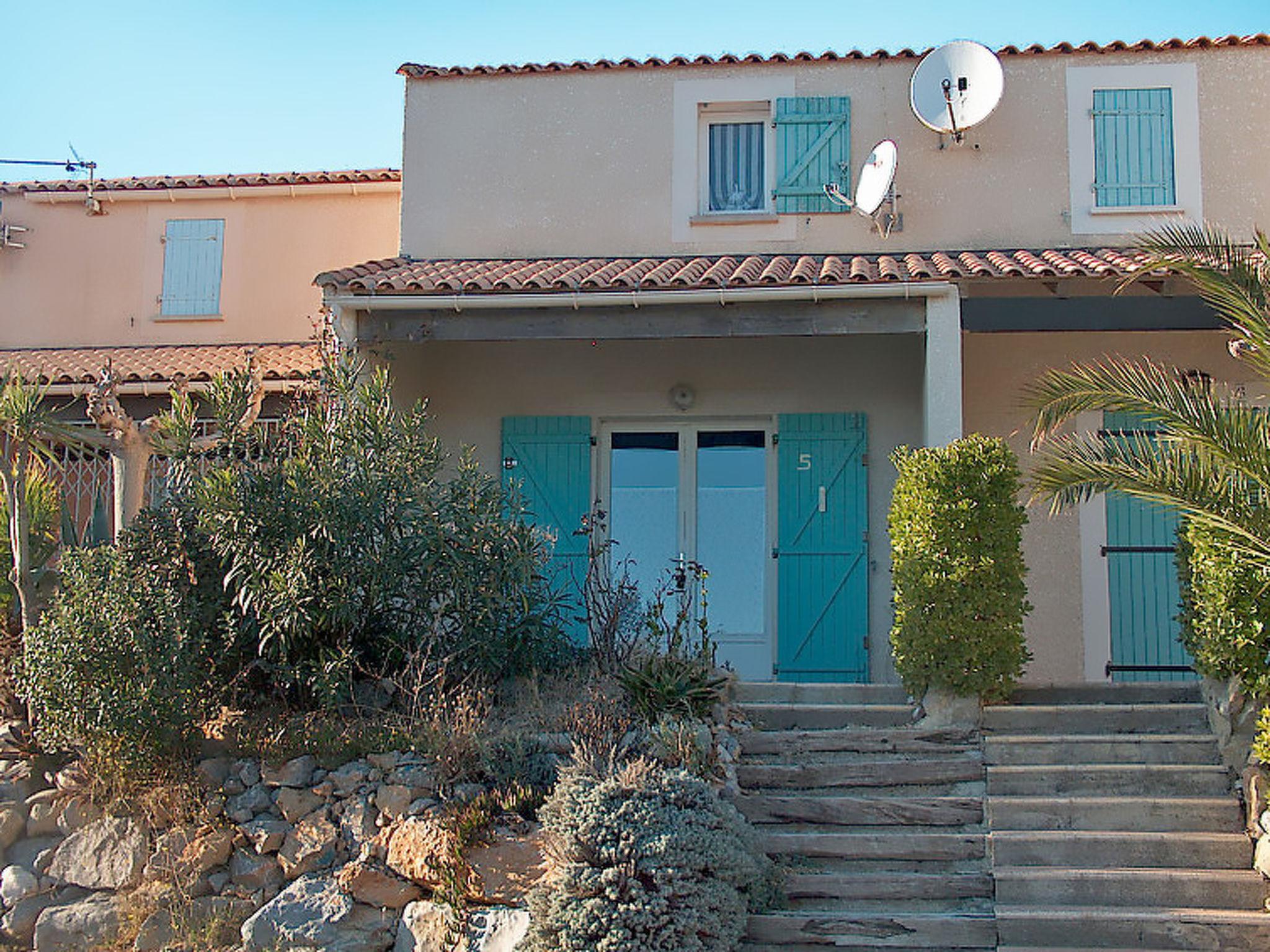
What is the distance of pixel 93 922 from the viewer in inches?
317

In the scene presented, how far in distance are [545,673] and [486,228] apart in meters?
4.84

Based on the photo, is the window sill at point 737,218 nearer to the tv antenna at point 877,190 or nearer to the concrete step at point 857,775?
the tv antenna at point 877,190

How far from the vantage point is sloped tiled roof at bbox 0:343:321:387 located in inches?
483

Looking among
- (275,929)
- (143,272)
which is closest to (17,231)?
(143,272)

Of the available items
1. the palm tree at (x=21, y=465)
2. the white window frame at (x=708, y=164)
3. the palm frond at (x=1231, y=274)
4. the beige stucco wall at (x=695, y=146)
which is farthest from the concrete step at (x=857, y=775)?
the white window frame at (x=708, y=164)

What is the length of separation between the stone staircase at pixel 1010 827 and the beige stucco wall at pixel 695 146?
449 cm

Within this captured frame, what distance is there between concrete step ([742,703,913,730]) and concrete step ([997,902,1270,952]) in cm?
216

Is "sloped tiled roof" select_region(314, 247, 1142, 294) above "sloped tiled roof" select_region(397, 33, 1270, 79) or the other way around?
the other way around

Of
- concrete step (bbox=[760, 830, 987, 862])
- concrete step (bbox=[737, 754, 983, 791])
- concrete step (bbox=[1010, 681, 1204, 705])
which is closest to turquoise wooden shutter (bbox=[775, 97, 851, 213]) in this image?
concrete step (bbox=[1010, 681, 1204, 705])

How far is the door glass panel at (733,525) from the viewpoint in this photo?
11.8m

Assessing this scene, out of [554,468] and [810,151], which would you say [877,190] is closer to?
[810,151]

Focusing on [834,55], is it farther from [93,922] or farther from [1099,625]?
[93,922]

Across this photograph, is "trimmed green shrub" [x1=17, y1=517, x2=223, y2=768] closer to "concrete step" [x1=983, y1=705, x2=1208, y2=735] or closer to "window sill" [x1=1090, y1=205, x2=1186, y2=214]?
"concrete step" [x1=983, y1=705, x2=1208, y2=735]

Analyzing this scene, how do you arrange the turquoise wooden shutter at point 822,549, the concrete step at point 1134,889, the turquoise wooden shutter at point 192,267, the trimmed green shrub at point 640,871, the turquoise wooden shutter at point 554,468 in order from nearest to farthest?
the trimmed green shrub at point 640,871 < the concrete step at point 1134,889 < the turquoise wooden shutter at point 822,549 < the turquoise wooden shutter at point 554,468 < the turquoise wooden shutter at point 192,267
